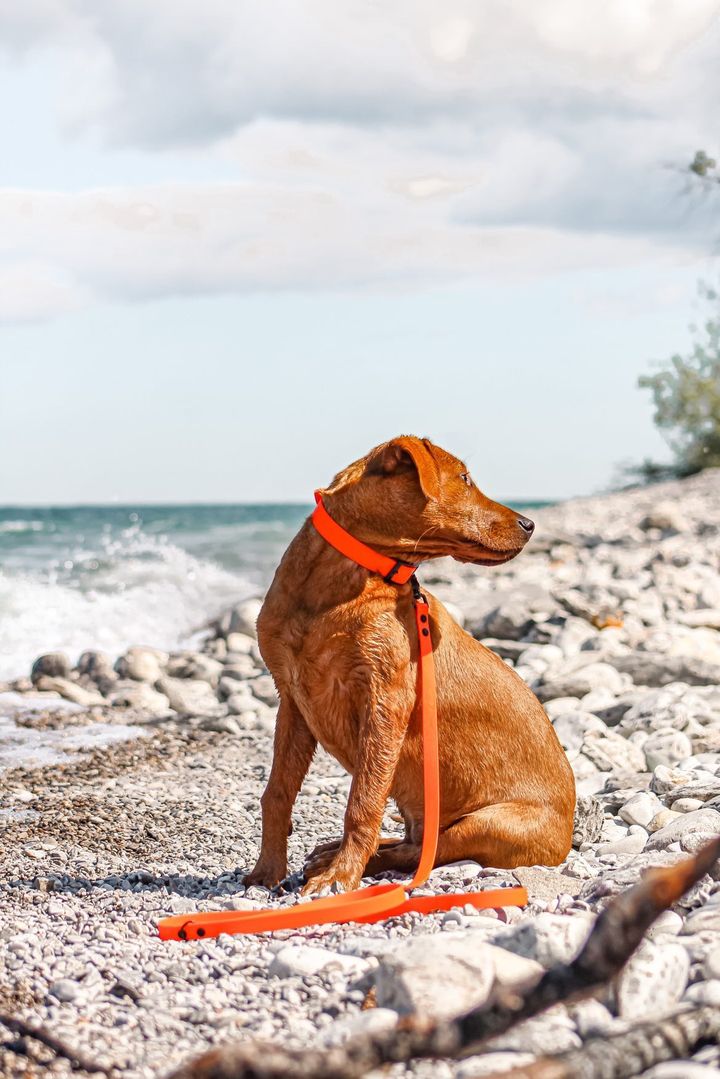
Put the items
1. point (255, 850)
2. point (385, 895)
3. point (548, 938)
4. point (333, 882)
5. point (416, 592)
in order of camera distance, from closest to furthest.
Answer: point (548, 938) → point (385, 895) → point (333, 882) → point (416, 592) → point (255, 850)

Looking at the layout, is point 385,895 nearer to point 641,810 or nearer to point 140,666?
point 641,810

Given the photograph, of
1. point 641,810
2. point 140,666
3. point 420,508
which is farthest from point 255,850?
point 140,666

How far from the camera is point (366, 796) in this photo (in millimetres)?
4535

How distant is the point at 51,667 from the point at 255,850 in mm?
6489

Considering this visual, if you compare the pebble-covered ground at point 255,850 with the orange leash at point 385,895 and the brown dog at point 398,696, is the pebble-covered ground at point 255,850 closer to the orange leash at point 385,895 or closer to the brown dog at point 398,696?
the orange leash at point 385,895

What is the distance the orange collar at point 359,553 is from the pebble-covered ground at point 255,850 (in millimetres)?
1269

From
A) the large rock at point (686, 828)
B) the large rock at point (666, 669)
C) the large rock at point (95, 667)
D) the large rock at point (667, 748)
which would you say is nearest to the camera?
the large rock at point (686, 828)

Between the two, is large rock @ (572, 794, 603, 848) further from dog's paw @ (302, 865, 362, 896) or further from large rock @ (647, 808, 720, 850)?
dog's paw @ (302, 865, 362, 896)

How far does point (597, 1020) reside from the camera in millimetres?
3043

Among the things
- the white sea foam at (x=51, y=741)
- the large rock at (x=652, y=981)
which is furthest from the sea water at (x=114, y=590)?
the large rock at (x=652, y=981)

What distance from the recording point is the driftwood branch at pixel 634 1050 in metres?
2.43

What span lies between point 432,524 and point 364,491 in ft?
1.01

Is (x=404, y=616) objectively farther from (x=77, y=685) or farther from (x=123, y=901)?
(x=77, y=685)

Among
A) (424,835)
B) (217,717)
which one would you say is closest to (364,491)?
(424,835)
